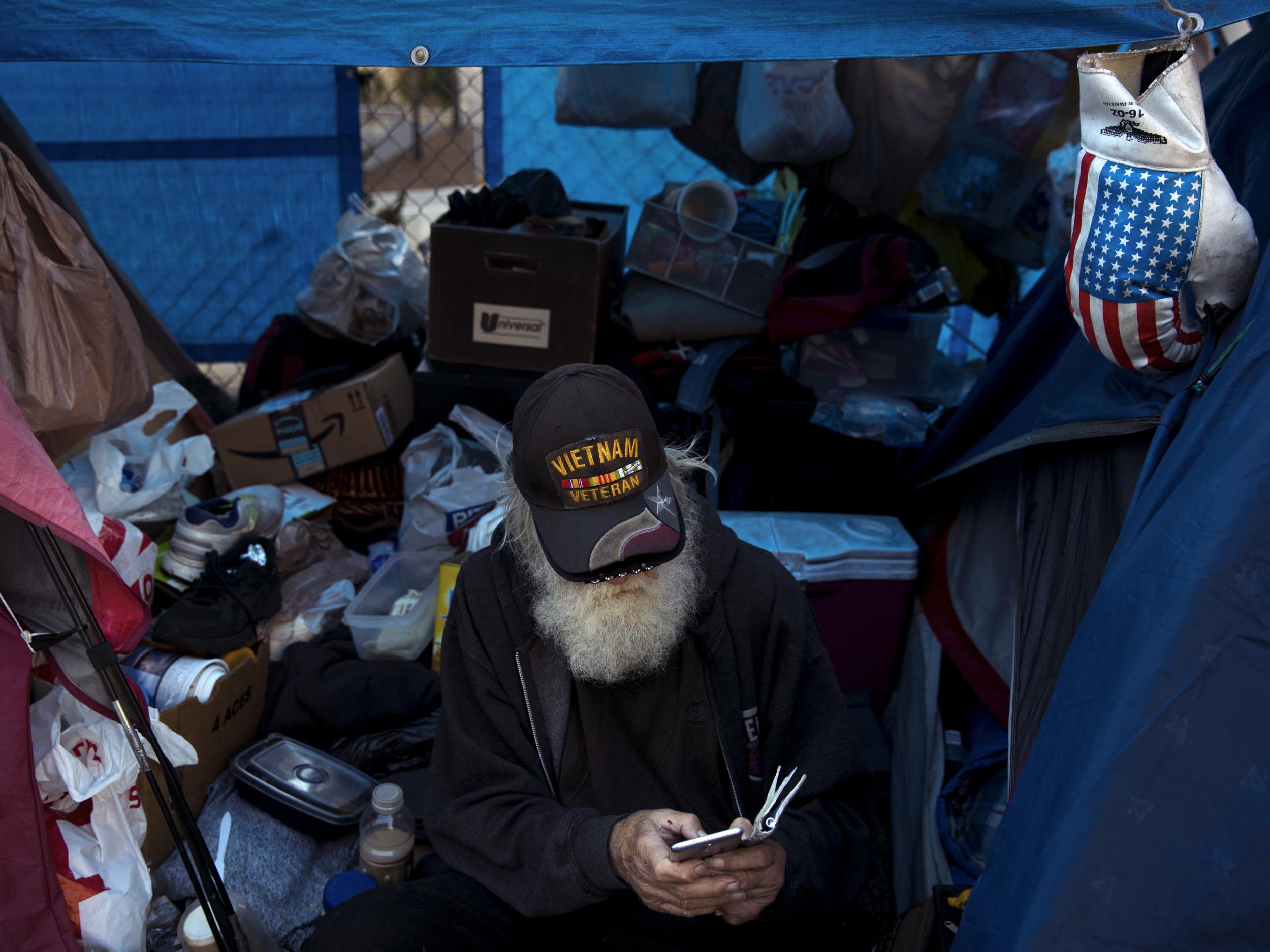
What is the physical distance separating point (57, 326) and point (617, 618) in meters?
1.41

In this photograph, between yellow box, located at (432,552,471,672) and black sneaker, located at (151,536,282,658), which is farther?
yellow box, located at (432,552,471,672)

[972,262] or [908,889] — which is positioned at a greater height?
[972,262]

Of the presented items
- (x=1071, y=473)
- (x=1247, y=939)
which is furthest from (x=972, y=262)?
(x=1247, y=939)

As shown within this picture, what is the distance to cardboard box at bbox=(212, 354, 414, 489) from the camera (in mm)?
3289

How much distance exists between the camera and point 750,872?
1455 millimetres

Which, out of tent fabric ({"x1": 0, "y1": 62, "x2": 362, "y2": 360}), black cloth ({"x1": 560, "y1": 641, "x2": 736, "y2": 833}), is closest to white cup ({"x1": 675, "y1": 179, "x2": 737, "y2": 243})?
tent fabric ({"x1": 0, "y1": 62, "x2": 362, "y2": 360})

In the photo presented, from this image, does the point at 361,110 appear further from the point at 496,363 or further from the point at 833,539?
the point at 833,539

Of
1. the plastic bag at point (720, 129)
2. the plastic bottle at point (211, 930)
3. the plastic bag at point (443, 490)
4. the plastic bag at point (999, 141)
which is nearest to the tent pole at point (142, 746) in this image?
the plastic bottle at point (211, 930)

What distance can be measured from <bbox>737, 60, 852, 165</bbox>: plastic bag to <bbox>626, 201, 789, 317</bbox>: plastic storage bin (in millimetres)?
336

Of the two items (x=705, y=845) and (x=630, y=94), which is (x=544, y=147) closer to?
(x=630, y=94)

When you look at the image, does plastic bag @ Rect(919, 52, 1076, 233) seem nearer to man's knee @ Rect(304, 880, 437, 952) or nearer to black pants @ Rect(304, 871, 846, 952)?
black pants @ Rect(304, 871, 846, 952)

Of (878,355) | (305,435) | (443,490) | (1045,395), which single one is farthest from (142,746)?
(878,355)

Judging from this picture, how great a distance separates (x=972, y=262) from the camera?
3582 millimetres

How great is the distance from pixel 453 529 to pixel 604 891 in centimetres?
168
